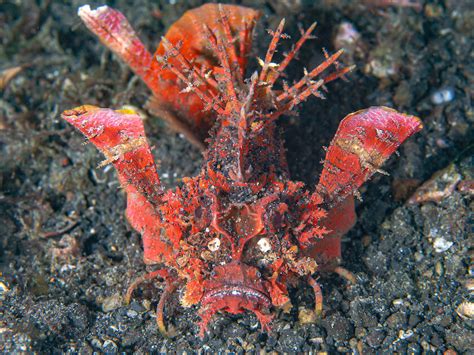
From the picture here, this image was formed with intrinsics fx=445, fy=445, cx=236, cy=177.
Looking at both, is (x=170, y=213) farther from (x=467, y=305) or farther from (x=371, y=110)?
(x=467, y=305)

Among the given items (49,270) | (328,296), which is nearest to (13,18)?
(49,270)

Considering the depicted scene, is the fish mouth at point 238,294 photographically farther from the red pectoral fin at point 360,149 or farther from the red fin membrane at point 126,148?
the red pectoral fin at point 360,149

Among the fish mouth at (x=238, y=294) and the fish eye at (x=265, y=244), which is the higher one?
the fish eye at (x=265, y=244)

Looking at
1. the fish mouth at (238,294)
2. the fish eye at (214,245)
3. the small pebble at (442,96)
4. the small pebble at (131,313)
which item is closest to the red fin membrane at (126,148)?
the small pebble at (131,313)

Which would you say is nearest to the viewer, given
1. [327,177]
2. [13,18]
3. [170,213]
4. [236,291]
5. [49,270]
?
[236,291]

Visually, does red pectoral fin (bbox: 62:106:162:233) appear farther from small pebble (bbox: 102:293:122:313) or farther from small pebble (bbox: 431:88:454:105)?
small pebble (bbox: 431:88:454:105)

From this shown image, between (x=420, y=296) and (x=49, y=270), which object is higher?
(x=420, y=296)

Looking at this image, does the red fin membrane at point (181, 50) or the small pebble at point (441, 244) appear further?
the red fin membrane at point (181, 50)
